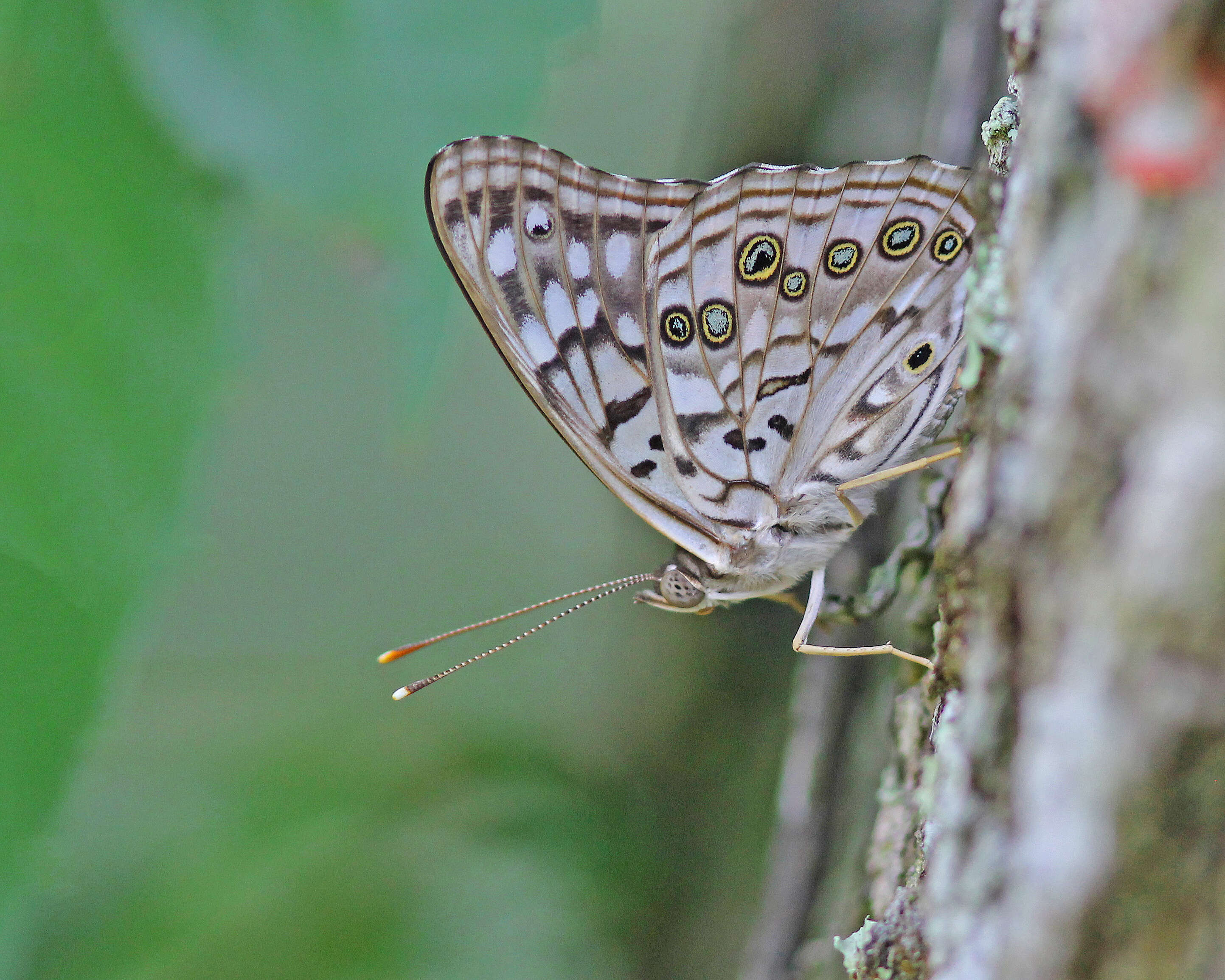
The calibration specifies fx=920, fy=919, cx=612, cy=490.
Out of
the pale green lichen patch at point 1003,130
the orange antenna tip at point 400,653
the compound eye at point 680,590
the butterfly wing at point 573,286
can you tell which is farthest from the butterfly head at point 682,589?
the pale green lichen patch at point 1003,130

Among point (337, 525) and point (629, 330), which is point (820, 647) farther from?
point (337, 525)

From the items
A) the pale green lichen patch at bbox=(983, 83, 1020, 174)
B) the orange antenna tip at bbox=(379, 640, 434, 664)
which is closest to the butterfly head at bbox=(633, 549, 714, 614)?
the orange antenna tip at bbox=(379, 640, 434, 664)

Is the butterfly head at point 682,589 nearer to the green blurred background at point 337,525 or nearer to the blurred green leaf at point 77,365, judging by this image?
the green blurred background at point 337,525

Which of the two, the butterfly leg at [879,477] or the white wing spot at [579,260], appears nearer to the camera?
the butterfly leg at [879,477]

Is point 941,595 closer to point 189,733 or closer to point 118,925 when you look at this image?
point 118,925

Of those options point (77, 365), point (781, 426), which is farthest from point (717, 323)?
point (77, 365)

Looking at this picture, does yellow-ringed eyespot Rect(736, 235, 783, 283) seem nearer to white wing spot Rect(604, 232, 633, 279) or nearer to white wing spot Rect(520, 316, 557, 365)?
white wing spot Rect(604, 232, 633, 279)

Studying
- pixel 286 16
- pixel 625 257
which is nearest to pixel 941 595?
pixel 625 257
